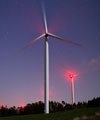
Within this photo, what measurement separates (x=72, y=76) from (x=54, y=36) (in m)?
22.8

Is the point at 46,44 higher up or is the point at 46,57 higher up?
the point at 46,44

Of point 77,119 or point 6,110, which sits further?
point 6,110

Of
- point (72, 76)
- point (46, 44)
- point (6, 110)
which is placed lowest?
point (6, 110)

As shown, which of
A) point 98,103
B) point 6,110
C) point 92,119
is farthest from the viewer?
point 6,110

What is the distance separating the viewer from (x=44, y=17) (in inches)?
2019

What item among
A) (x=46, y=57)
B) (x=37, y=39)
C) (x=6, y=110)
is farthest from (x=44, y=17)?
(x=6, y=110)

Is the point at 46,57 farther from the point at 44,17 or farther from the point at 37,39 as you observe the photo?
the point at 44,17

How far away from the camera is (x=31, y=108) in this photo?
133000mm

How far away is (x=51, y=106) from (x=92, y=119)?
132479mm

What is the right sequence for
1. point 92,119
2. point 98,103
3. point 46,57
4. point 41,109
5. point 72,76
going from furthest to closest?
point 41,109
point 72,76
point 98,103
point 46,57
point 92,119

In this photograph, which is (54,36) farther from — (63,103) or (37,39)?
(63,103)

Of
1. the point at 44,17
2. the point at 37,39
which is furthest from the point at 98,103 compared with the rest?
the point at 44,17

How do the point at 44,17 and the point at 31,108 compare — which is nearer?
the point at 44,17

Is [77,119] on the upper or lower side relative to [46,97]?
lower
